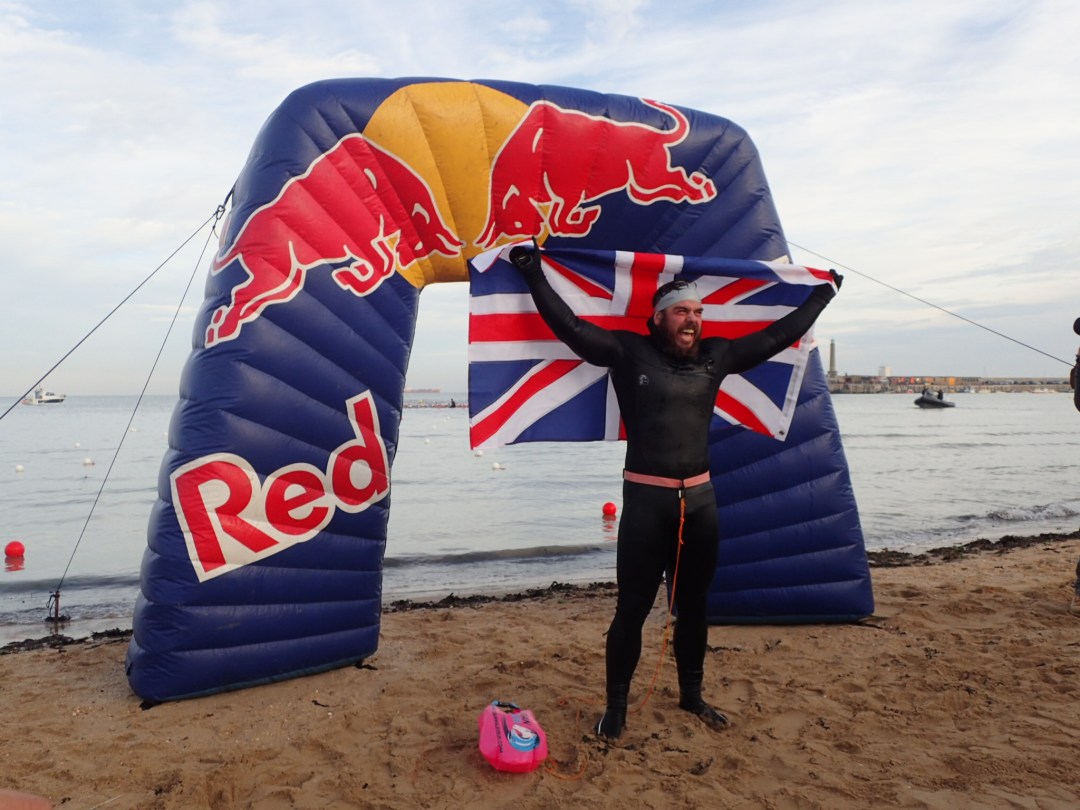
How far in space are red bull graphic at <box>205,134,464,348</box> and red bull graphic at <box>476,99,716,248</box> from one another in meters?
0.43

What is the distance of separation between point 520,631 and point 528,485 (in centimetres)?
1032

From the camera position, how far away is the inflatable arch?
4.03 meters

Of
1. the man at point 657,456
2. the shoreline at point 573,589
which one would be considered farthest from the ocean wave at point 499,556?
the man at point 657,456

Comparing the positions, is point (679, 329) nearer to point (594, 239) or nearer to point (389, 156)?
point (594, 239)

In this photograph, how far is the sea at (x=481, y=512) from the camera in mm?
8039

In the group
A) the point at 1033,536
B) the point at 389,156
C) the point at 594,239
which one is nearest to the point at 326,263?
the point at 389,156

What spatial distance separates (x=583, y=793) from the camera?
291 centimetres

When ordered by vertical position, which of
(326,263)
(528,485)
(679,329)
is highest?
(326,263)

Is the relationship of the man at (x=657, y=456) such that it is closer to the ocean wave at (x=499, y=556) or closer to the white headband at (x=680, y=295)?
the white headband at (x=680, y=295)

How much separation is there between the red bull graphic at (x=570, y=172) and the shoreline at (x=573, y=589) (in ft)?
11.2

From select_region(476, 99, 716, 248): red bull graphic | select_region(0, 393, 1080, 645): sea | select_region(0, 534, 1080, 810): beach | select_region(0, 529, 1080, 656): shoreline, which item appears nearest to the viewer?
select_region(0, 534, 1080, 810): beach

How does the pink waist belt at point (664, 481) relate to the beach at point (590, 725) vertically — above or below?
above

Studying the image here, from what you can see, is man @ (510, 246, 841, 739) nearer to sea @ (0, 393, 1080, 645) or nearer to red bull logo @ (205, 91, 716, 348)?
red bull logo @ (205, 91, 716, 348)

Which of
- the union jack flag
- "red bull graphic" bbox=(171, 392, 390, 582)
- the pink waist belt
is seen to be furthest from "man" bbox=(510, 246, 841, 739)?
"red bull graphic" bbox=(171, 392, 390, 582)
